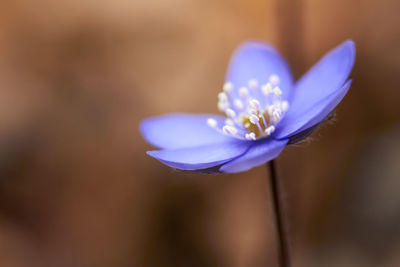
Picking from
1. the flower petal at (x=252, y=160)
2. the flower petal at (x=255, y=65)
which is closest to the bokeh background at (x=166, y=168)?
the flower petal at (x=255, y=65)

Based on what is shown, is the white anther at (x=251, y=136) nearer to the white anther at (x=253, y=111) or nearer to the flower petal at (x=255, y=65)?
the white anther at (x=253, y=111)

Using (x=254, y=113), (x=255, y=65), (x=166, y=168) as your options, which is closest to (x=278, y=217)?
(x=254, y=113)

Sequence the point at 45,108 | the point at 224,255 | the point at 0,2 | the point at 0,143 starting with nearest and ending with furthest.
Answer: the point at 224,255
the point at 0,143
the point at 45,108
the point at 0,2

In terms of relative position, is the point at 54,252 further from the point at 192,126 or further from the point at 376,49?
the point at 376,49

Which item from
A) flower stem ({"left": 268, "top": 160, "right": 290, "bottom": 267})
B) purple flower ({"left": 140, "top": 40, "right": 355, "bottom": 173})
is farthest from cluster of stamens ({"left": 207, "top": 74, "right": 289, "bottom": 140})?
flower stem ({"left": 268, "top": 160, "right": 290, "bottom": 267})

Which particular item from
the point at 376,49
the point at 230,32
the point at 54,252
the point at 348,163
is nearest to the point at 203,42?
the point at 230,32

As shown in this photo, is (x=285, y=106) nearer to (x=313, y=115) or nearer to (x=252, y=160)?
(x=313, y=115)
